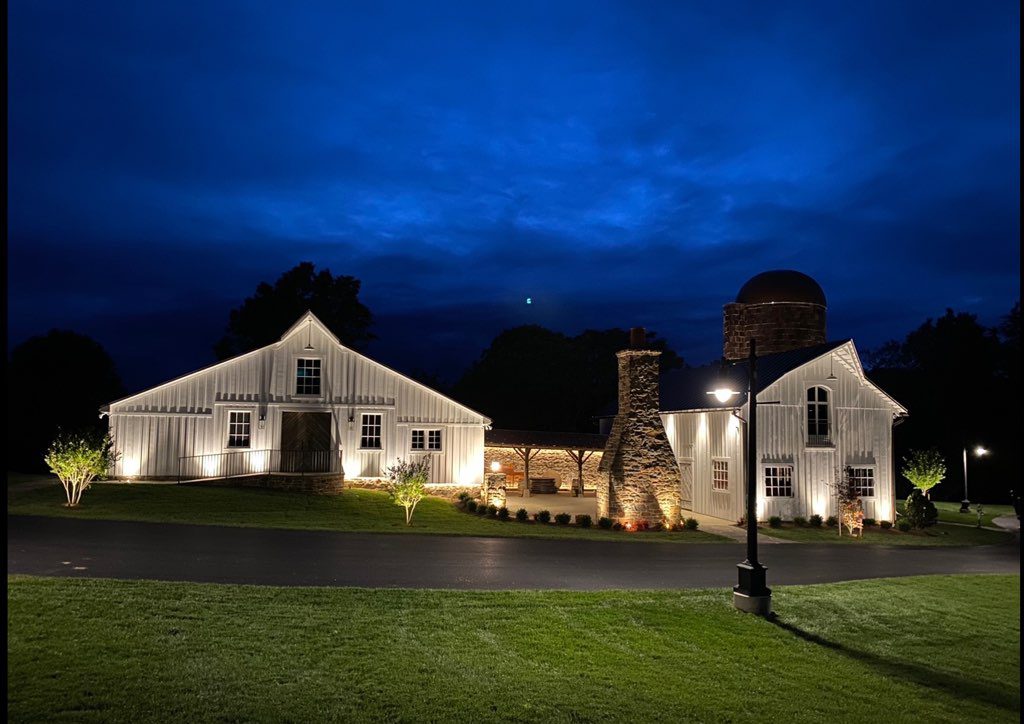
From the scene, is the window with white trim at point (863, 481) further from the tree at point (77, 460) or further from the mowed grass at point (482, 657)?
the tree at point (77, 460)

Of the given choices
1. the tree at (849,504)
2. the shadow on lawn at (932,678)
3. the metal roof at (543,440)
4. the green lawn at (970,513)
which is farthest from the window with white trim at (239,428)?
the green lawn at (970,513)

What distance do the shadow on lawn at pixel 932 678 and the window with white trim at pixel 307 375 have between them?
2232cm

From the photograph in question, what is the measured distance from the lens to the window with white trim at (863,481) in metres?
28.3

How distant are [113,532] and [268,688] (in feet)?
40.2

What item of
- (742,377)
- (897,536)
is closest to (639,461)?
(742,377)

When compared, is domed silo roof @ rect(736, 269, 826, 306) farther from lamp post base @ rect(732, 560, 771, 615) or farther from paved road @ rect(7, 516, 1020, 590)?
lamp post base @ rect(732, 560, 771, 615)

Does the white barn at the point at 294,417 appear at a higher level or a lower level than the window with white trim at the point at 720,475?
higher

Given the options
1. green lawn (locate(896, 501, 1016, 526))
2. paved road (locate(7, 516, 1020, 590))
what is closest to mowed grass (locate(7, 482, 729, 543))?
paved road (locate(7, 516, 1020, 590))

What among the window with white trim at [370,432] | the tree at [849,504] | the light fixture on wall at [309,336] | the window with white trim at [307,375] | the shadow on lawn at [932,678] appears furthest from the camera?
the window with white trim at [370,432]

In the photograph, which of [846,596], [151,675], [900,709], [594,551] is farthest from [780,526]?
[151,675]

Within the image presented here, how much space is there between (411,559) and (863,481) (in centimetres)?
1958

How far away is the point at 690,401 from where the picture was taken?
32.4 m

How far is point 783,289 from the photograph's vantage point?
1427 inches

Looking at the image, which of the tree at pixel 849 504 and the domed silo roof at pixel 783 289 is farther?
the domed silo roof at pixel 783 289
